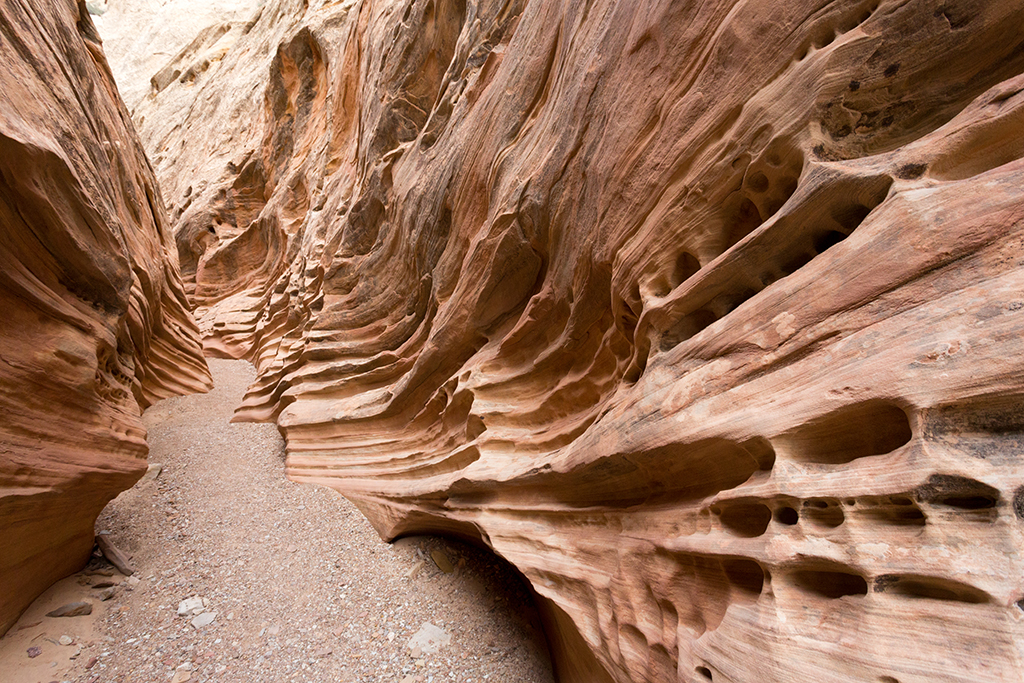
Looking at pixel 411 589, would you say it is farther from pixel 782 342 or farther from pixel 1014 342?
pixel 1014 342

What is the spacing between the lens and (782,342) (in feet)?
6.16

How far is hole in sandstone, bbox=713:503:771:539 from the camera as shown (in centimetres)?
194

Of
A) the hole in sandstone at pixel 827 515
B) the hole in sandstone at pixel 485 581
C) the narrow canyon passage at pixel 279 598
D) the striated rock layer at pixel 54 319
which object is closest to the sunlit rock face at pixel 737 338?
the hole in sandstone at pixel 827 515

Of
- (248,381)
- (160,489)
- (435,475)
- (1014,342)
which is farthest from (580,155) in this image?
(248,381)

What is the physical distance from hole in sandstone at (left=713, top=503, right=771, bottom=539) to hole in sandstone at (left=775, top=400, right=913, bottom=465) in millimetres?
291

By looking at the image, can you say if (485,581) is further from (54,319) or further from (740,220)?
(54,319)

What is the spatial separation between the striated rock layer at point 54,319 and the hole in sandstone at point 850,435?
4.18 meters

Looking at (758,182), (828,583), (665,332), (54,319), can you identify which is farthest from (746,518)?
(54,319)

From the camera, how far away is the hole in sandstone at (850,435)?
1.58m

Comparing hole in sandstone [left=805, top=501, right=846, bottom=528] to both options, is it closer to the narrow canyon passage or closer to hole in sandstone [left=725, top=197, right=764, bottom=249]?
hole in sandstone [left=725, top=197, right=764, bottom=249]

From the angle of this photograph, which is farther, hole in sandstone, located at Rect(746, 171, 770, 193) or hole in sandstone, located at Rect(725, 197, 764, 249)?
hole in sandstone, located at Rect(725, 197, 764, 249)

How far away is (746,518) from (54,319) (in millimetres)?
4496

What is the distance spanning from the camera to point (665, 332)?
8.42ft

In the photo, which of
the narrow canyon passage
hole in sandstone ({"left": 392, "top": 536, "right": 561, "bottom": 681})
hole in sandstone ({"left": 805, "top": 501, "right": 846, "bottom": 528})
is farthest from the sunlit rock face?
the narrow canyon passage
